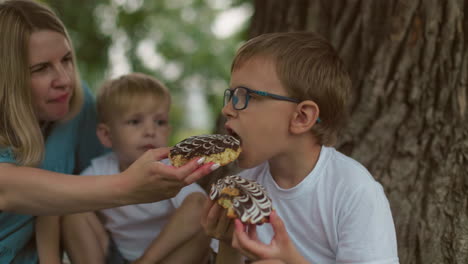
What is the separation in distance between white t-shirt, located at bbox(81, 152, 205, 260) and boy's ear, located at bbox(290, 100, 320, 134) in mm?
883

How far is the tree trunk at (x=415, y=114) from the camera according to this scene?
2.58m

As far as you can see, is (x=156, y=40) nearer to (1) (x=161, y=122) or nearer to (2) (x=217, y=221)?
(1) (x=161, y=122)

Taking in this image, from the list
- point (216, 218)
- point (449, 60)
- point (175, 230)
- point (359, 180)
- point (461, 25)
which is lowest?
point (175, 230)

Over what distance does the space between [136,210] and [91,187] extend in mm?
737

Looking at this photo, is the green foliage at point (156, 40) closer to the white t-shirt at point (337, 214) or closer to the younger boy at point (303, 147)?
the younger boy at point (303, 147)

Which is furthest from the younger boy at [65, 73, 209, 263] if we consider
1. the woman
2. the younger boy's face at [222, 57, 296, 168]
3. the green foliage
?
the green foliage

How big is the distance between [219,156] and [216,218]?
28 cm

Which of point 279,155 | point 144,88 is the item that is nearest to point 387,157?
point 279,155

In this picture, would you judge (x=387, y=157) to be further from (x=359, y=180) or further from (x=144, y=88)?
(x=144, y=88)

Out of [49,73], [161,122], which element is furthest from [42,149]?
[161,122]

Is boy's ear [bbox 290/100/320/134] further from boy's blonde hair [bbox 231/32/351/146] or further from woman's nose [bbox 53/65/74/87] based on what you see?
woman's nose [bbox 53/65/74/87]

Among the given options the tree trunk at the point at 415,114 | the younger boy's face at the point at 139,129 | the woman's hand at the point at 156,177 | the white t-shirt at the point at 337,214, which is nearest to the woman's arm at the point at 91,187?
the woman's hand at the point at 156,177

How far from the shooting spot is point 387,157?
2.79 metres

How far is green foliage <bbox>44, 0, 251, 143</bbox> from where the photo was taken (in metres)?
8.24
